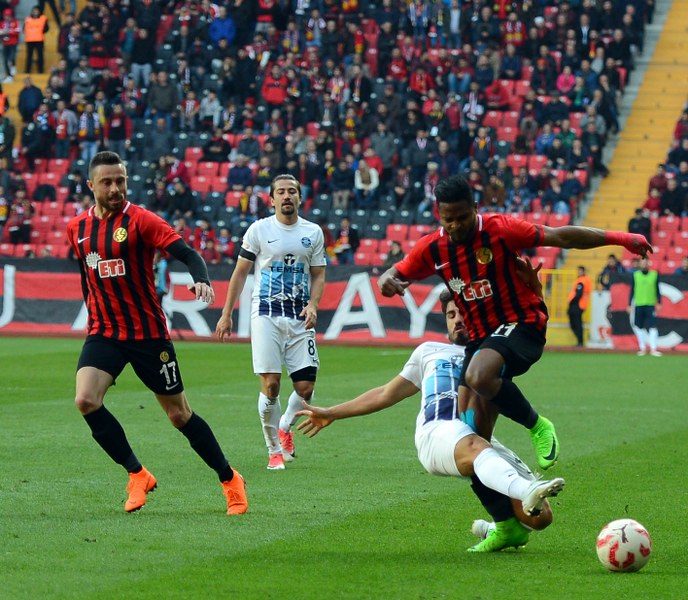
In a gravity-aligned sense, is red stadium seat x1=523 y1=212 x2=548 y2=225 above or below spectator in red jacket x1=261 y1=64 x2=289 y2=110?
below

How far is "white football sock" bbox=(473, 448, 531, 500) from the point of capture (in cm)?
648

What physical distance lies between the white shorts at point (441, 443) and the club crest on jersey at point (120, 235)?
241 cm

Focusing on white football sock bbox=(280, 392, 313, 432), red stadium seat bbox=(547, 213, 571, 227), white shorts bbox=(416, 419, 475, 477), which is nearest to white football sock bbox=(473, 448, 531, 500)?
white shorts bbox=(416, 419, 475, 477)

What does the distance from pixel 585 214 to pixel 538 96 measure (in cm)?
283

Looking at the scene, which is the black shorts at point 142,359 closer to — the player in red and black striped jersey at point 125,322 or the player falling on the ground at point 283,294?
the player in red and black striped jersey at point 125,322

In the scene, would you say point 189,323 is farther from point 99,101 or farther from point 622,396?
point 622,396

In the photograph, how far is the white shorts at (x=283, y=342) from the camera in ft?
36.1

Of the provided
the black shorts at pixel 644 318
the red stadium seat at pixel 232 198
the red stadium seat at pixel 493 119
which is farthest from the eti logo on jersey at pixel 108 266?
the red stadium seat at pixel 493 119

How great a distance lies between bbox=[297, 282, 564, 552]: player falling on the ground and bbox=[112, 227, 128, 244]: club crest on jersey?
1908 mm

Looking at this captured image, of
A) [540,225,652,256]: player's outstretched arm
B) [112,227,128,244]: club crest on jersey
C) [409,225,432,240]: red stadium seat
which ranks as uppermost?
[540,225,652,256]: player's outstretched arm

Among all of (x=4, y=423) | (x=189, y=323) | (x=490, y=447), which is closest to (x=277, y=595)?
(x=490, y=447)

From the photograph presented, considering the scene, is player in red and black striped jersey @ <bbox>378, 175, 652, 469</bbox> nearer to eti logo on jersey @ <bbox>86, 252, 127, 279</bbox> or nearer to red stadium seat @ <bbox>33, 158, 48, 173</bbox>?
eti logo on jersey @ <bbox>86, 252, 127, 279</bbox>

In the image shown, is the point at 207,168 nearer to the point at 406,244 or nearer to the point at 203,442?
the point at 406,244

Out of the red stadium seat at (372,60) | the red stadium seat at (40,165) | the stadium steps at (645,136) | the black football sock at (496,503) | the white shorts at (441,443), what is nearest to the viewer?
the white shorts at (441,443)
